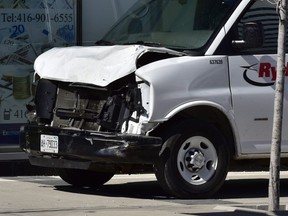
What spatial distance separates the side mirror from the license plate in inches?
88.6

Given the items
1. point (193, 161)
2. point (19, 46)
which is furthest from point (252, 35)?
point (19, 46)

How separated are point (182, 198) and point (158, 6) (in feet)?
7.88

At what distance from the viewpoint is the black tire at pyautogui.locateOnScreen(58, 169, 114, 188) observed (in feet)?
42.2

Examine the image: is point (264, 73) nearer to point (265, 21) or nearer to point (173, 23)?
point (265, 21)

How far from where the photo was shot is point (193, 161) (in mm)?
11719

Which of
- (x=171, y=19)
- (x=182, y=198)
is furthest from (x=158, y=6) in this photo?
(x=182, y=198)

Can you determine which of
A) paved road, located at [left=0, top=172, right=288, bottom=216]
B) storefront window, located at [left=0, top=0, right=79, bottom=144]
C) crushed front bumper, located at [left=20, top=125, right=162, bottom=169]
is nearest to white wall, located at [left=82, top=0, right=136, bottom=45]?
storefront window, located at [left=0, top=0, right=79, bottom=144]

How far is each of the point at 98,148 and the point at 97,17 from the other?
4.38m

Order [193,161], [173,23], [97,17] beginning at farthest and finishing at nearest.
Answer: [97,17] → [173,23] → [193,161]

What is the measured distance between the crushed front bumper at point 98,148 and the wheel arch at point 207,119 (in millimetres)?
242

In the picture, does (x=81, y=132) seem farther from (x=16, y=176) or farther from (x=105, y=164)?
(x=16, y=176)

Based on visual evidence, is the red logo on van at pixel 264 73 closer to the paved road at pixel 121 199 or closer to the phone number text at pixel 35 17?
the paved road at pixel 121 199

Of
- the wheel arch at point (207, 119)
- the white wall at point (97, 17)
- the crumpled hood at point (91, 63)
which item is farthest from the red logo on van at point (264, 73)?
the white wall at point (97, 17)

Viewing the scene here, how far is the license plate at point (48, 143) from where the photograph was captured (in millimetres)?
11827
